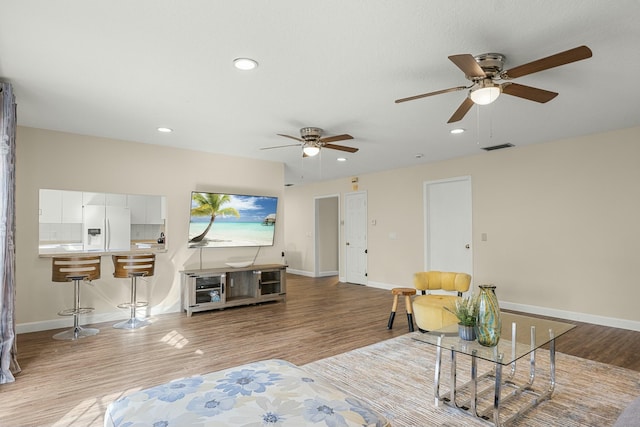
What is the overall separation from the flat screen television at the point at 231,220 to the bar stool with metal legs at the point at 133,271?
0.91 metres

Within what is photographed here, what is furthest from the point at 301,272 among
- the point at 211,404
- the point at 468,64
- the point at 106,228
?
the point at 211,404

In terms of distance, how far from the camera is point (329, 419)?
1456 millimetres

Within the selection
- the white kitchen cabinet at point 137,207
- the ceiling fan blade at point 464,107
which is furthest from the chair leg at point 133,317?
the ceiling fan blade at point 464,107

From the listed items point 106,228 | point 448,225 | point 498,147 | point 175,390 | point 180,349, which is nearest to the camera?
point 175,390

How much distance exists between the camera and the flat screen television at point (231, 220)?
5703 millimetres

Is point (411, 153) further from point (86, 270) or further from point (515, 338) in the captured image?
point (86, 270)

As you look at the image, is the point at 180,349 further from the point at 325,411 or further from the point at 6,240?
the point at 325,411

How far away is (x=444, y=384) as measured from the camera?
299cm

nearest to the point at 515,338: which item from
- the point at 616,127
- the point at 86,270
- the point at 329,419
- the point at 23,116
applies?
the point at 329,419

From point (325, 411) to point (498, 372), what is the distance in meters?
1.36

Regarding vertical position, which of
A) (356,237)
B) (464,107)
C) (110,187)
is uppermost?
(464,107)

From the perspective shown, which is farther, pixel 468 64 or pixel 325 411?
pixel 468 64

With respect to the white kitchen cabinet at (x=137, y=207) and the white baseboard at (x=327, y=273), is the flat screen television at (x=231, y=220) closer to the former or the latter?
the white kitchen cabinet at (x=137, y=207)

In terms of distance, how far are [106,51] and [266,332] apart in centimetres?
335
